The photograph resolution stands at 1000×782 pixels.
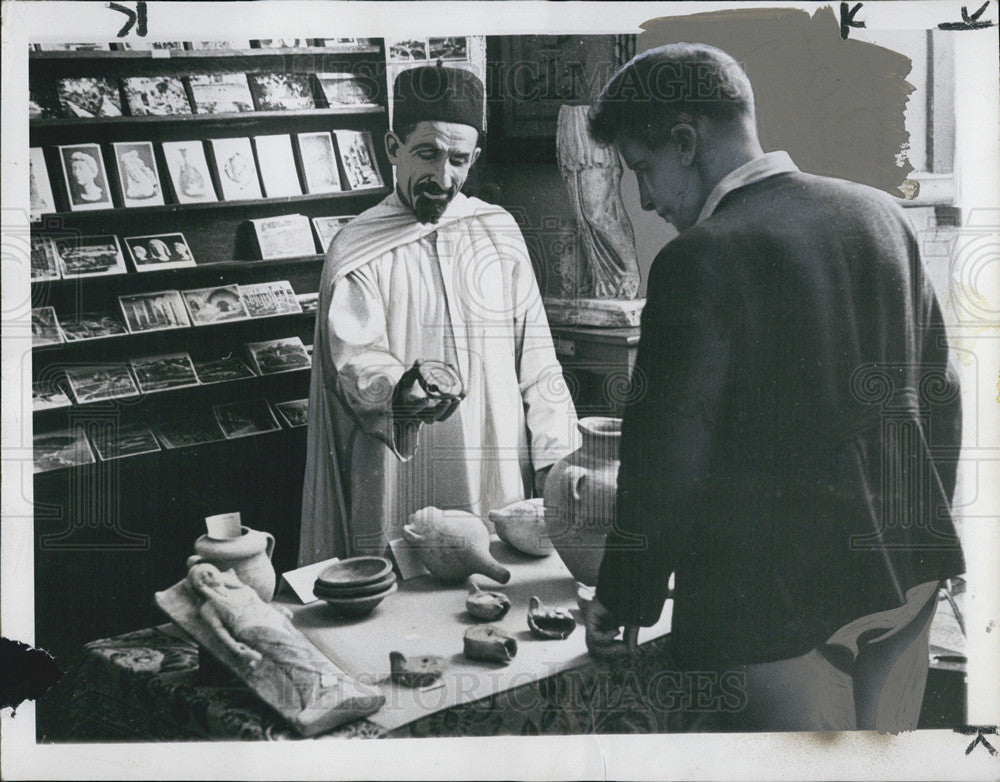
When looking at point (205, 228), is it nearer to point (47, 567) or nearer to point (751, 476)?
point (47, 567)

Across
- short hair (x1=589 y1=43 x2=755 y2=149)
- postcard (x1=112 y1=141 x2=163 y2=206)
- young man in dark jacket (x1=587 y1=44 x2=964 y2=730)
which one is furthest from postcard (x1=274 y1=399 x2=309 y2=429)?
short hair (x1=589 y1=43 x2=755 y2=149)

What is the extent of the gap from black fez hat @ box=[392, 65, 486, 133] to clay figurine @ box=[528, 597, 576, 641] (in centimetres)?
143

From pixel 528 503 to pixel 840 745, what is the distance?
1196 mm

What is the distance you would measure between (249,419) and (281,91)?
38.8 inches

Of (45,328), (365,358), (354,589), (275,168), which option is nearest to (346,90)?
(275,168)

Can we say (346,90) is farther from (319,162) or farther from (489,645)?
(489,645)

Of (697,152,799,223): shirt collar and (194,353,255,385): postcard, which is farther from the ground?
(697,152,799,223): shirt collar

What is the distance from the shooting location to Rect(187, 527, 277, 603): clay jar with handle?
101 inches

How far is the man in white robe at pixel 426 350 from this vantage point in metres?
2.60

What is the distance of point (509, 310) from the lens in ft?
8.61

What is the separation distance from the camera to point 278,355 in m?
2.63

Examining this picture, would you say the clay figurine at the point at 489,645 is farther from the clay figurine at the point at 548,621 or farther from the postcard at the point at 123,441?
the postcard at the point at 123,441

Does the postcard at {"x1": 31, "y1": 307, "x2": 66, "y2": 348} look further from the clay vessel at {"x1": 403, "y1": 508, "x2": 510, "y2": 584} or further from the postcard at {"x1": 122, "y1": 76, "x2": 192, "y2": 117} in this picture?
the clay vessel at {"x1": 403, "y1": 508, "x2": 510, "y2": 584}

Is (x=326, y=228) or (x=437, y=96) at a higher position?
(x=437, y=96)
